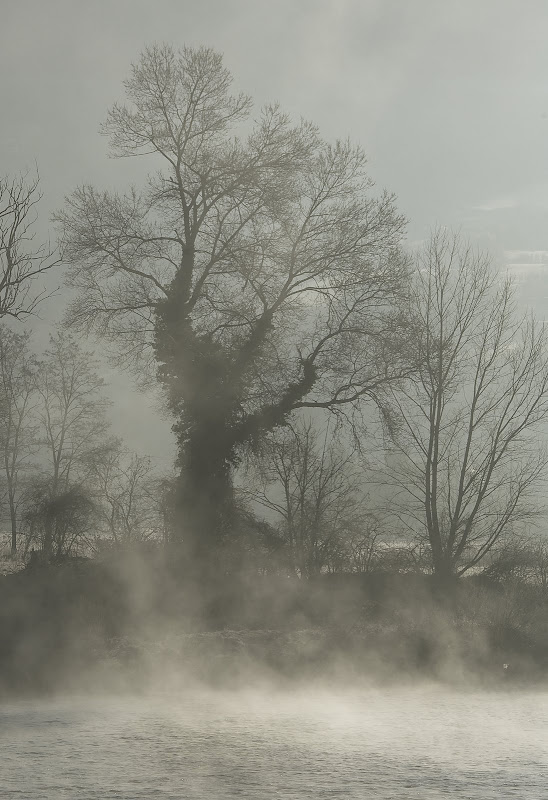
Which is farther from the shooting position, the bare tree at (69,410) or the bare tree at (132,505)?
the bare tree at (69,410)

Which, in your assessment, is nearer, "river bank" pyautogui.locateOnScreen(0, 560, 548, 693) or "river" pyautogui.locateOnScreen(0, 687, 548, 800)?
"river" pyautogui.locateOnScreen(0, 687, 548, 800)

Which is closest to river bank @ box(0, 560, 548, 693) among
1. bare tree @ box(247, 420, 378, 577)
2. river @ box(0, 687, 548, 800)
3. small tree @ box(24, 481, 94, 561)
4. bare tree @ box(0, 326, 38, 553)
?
river @ box(0, 687, 548, 800)

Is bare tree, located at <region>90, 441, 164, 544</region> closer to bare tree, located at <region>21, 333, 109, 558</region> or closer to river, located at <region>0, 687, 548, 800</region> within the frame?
bare tree, located at <region>21, 333, 109, 558</region>

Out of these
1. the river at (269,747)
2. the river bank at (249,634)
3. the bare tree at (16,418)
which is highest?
the bare tree at (16,418)

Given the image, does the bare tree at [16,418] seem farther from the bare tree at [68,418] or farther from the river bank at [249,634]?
the river bank at [249,634]

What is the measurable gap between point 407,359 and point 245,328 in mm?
4941

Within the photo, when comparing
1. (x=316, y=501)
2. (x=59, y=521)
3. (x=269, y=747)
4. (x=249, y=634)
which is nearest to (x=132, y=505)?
(x=59, y=521)

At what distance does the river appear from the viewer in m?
6.46

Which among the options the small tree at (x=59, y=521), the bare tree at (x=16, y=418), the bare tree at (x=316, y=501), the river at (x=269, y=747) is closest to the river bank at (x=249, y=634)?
the river at (x=269, y=747)

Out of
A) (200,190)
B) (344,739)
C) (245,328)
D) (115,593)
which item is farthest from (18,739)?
(200,190)

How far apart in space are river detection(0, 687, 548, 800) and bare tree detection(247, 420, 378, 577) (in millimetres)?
12002

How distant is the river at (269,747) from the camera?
254 inches

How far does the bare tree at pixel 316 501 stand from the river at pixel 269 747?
39.4 ft

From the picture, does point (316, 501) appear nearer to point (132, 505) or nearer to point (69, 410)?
point (132, 505)
